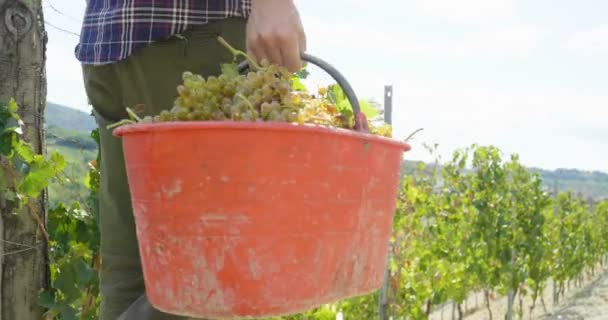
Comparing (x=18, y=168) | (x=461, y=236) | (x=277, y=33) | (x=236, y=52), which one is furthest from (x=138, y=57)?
(x=461, y=236)

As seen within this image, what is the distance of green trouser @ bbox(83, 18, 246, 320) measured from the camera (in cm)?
158

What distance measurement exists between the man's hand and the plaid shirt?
16 cm

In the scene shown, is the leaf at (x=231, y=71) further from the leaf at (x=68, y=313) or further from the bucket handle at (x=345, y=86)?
the leaf at (x=68, y=313)

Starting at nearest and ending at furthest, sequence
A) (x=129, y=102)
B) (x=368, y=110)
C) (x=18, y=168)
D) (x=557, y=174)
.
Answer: (x=368, y=110) < (x=129, y=102) < (x=18, y=168) < (x=557, y=174)

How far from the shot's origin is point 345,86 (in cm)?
138

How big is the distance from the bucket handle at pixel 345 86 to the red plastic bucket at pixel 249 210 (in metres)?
0.06

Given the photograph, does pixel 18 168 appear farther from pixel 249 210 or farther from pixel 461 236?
pixel 461 236

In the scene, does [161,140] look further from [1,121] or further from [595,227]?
[595,227]

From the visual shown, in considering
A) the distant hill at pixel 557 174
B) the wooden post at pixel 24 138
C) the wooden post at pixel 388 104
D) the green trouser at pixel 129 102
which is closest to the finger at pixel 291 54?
the green trouser at pixel 129 102

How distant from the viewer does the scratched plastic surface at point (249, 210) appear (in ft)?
3.91

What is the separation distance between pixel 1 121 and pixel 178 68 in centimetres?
77

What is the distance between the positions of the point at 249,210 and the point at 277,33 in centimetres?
39

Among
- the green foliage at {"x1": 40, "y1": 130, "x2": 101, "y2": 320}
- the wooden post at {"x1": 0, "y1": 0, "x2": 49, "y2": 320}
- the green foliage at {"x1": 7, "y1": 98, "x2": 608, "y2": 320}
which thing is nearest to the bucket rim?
the wooden post at {"x1": 0, "y1": 0, "x2": 49, "y2": 320}

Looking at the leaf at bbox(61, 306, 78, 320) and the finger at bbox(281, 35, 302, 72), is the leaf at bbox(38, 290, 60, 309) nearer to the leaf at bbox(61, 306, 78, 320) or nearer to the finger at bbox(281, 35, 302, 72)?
the leaf at bbox(61, 306, 78, 320)
